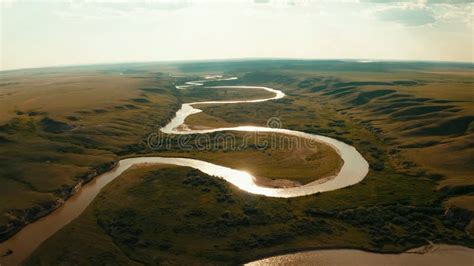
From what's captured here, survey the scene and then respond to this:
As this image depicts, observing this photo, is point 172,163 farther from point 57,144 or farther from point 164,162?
point 57,144

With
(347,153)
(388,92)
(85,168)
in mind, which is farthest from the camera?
(388,92)

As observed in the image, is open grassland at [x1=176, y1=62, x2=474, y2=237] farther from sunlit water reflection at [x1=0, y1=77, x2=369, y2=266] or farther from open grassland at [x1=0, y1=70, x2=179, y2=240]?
open grassland at [x1=0, y1=70, x2=179, y2=240]

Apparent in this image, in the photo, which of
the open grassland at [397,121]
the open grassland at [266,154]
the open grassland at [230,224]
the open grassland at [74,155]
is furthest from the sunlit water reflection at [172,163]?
the open grassland at [397,121]

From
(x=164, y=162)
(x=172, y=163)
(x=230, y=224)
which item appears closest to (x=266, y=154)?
(x=172, y=163)

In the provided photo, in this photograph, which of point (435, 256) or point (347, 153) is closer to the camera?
point (435, 256)

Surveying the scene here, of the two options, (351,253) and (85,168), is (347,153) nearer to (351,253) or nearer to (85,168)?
(351,253)

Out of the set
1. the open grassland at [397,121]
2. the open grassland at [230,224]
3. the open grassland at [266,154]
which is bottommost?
the open grassland at [230,224]

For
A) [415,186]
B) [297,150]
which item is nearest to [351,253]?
[415,186]

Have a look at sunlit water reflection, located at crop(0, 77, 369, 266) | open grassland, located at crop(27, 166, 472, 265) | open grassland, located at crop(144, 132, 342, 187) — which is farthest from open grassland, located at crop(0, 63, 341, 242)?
open grassland, located at crop(27, 166, 472, 265)

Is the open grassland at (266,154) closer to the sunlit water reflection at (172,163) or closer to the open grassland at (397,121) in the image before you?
the sunlit water reflection at (172,163)
